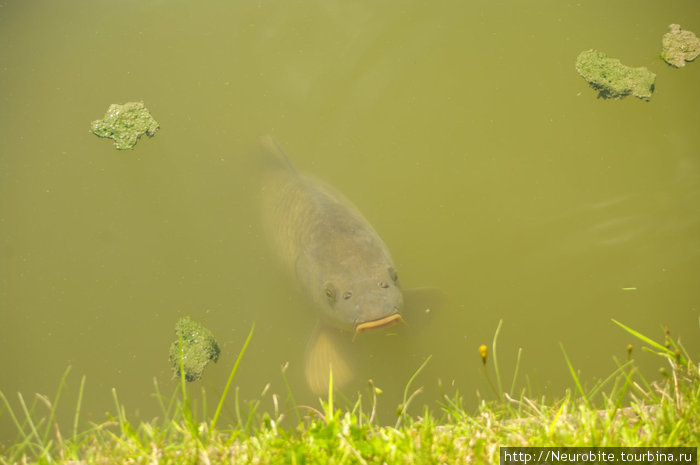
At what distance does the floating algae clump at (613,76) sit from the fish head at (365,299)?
263 centimetres

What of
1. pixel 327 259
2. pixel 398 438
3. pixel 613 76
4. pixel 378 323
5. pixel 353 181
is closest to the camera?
pixel 398 438

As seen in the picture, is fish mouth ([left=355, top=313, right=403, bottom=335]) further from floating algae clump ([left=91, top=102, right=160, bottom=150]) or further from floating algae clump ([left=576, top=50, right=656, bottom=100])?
floating algae clump ([left=576, top=50, right=656, bottom=100])

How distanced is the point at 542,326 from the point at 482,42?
8.88 feet

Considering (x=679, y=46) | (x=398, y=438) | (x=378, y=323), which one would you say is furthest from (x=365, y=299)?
(x=679, y=46)

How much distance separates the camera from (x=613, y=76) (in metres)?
4.38

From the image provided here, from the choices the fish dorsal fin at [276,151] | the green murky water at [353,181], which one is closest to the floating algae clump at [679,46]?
the green murky water at [353,181]

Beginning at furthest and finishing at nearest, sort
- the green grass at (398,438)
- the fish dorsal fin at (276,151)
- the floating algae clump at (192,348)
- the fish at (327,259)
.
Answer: the fish dorsal fin at (276,151), the floating algae clump at (192,348), the fish at (327,259), the green grass at (398,438)

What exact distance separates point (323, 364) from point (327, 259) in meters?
0.81

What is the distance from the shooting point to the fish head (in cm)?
321

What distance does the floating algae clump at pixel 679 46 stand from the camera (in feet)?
14.4

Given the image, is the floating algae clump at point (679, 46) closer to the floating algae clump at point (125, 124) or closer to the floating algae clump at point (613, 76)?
the floating algae clump at point (613, 76)

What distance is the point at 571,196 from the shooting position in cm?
419

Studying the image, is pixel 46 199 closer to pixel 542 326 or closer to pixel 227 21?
pixel 227 21

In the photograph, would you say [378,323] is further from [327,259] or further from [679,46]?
[679,46]
